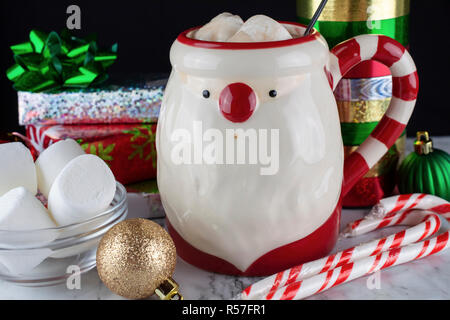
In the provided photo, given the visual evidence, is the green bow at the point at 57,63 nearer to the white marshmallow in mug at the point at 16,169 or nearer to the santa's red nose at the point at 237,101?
the white marshmallow in mug at the point at 16,169

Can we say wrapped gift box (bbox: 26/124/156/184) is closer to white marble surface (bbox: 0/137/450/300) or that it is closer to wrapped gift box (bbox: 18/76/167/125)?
wrapped gift box (bbox: 18/76/167/125)

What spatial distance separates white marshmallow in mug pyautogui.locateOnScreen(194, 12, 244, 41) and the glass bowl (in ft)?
0.73

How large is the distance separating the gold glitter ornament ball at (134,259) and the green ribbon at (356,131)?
0.34m

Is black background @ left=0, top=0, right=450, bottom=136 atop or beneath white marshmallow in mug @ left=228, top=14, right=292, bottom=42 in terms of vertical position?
beneath

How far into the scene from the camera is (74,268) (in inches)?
29.1

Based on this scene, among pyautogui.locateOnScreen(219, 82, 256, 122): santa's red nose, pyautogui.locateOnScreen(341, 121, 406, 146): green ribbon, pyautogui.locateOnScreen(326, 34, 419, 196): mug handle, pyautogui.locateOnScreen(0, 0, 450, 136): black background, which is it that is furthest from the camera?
pyautogui.locateOnScreen(0, 0, 450, 136): black background

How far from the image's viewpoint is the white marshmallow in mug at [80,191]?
0.71 meters

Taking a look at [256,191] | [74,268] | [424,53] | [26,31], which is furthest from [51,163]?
[424,53]

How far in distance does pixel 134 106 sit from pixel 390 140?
39cm

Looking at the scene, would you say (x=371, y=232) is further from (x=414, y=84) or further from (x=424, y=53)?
(x=424, y=53)

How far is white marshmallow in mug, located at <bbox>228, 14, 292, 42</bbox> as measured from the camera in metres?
0.70

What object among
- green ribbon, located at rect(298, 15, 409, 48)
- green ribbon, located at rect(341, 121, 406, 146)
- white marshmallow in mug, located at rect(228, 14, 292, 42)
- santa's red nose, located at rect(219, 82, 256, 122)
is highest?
white marshmallow in mug, located at rect(228, 14, 292, 42)

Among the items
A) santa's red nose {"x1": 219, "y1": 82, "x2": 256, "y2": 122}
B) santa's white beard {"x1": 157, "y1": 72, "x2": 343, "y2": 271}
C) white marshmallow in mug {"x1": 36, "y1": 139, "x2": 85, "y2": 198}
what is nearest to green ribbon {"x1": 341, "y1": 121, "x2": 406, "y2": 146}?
santa's white beard {"x1": 157, "y1": 72, "x2": 343, "y2": 271}

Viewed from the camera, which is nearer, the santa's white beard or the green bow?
the santa's white beard
